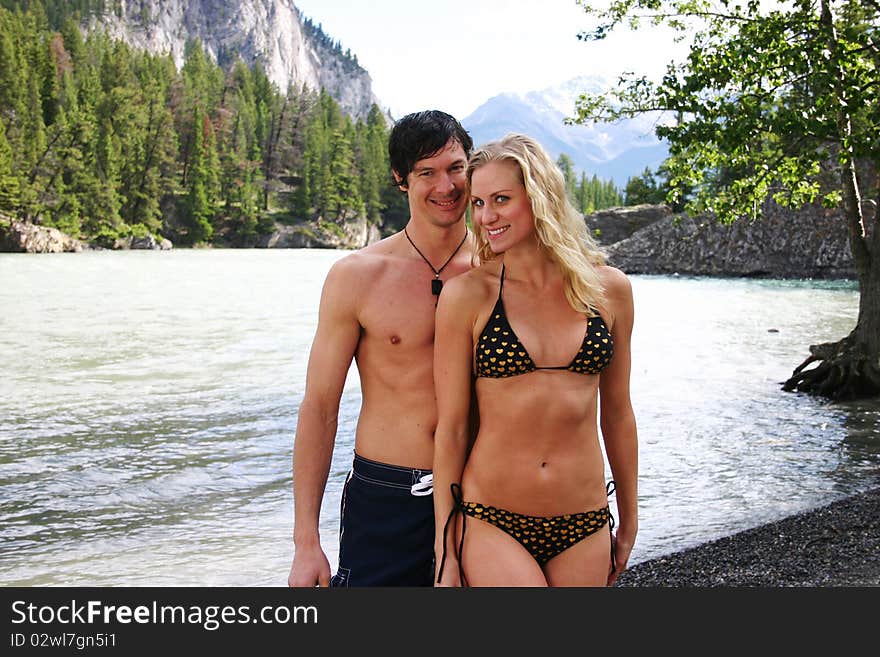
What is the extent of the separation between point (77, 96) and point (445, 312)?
99016 millimetres

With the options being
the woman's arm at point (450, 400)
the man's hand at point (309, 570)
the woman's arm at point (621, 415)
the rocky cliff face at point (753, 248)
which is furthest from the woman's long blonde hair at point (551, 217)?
the rocky cliff face at point (753, 248)

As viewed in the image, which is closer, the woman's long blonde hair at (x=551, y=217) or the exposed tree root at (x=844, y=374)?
the woman's long blonde hair at (x=551, y=217)

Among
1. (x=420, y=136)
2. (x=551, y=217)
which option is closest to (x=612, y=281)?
(x=551, y=217)

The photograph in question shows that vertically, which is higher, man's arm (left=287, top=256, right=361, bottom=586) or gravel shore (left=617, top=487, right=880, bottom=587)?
man's arm (left=287, top=256, right=361, bottom=586)

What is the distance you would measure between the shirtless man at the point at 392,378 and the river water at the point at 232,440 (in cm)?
418

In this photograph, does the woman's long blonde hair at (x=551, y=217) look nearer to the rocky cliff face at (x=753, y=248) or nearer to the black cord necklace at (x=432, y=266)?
the black cord necklace at (x=432, y=266)

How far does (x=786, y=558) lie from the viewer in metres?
6.46

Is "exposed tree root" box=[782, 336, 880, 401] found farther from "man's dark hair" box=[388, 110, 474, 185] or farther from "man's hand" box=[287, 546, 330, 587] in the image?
"man's hand" box=[287, 546, 330, 587]

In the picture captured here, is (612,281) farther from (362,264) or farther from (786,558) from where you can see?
(786,558)

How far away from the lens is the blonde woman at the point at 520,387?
290 cm

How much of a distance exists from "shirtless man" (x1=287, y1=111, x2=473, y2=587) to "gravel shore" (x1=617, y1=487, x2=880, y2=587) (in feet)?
11.5

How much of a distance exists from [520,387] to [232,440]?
410 inches

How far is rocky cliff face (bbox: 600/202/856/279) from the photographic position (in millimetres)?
44000

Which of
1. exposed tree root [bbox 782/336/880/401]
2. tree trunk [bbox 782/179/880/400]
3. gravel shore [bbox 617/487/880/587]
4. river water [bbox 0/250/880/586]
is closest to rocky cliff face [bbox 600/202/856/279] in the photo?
river water [bbox 0/250/880/586]
